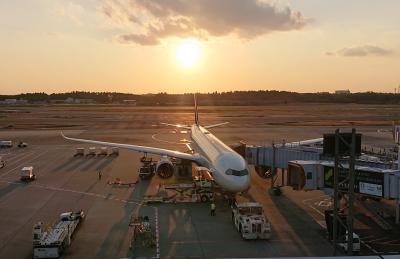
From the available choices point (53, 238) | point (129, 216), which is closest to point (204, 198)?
point (129, 216)

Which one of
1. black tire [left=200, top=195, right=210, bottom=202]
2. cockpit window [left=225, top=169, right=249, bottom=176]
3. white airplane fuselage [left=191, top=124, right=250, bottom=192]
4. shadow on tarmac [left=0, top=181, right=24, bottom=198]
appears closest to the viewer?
white airplane fuselage [left=191, top=124, right=250, bottom=192]

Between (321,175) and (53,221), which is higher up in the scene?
(321,175)

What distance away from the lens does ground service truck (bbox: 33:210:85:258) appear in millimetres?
22281

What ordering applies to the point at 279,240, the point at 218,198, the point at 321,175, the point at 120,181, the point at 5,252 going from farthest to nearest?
the point at 120,181 → the point at 218,198 → the point at 321,175 → the point at 279,240 → the point at 5,252

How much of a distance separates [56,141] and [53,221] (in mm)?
48453

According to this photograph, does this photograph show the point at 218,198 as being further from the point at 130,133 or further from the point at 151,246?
the point at 130,133

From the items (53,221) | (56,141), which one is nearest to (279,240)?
(53,221)

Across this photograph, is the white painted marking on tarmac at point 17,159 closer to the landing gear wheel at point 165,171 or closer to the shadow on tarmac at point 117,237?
the landing gear wheel at point 165,171

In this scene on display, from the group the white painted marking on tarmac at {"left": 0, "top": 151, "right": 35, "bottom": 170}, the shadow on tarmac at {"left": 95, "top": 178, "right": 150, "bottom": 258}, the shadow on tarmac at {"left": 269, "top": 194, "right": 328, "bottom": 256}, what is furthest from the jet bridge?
the white painted marking on tarmac at {"left": 0, "top": 151, "right": 35, "bottom": 170}

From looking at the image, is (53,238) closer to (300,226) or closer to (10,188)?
(300,226)

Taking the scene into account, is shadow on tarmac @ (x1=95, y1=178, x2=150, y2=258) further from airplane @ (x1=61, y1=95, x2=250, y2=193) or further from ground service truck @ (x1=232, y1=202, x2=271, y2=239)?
ground service truck @ (x1=232, y1=202, x2=271, y2=239)

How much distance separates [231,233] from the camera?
26312 millimetres

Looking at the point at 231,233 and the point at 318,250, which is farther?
the point at 231,233

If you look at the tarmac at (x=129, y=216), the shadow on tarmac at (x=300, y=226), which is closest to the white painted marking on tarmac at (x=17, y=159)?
the tarmac at (x=129, y=216)
